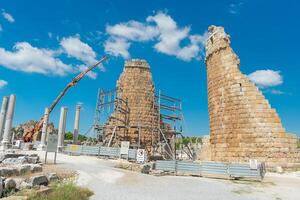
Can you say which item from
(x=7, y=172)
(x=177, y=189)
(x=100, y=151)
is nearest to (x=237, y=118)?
(x=177, y=189)

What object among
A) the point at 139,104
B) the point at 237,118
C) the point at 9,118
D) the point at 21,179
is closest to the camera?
the point at 21,179

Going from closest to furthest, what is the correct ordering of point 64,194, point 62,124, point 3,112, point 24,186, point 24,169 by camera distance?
point 64,194 → point 24,186 → point 24,169 → point 3,112 → point 62,124

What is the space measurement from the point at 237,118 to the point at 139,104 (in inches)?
621

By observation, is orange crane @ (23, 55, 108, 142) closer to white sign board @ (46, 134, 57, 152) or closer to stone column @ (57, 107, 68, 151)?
stone column @ (57, 107, 68, 151)

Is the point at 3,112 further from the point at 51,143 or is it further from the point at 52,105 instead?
the point at 51,143

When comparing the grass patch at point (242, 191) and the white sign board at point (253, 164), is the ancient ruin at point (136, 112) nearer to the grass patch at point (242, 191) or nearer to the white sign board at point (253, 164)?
the white sign board at point (253, 164)

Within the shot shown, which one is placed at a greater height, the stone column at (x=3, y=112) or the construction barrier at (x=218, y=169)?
the stone column at (x=3, y=112)

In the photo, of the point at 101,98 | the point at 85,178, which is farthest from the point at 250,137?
the point at 101,98

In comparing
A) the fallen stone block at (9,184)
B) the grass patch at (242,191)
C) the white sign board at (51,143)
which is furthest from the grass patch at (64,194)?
the white sign board at (51,143)

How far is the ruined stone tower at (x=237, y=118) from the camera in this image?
1806 centimetres

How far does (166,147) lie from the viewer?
33.8m

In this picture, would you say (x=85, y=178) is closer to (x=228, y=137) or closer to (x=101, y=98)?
(x=228, y=137)

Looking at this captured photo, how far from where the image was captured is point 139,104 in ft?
111

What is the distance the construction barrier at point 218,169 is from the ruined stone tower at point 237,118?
9.57 feet
